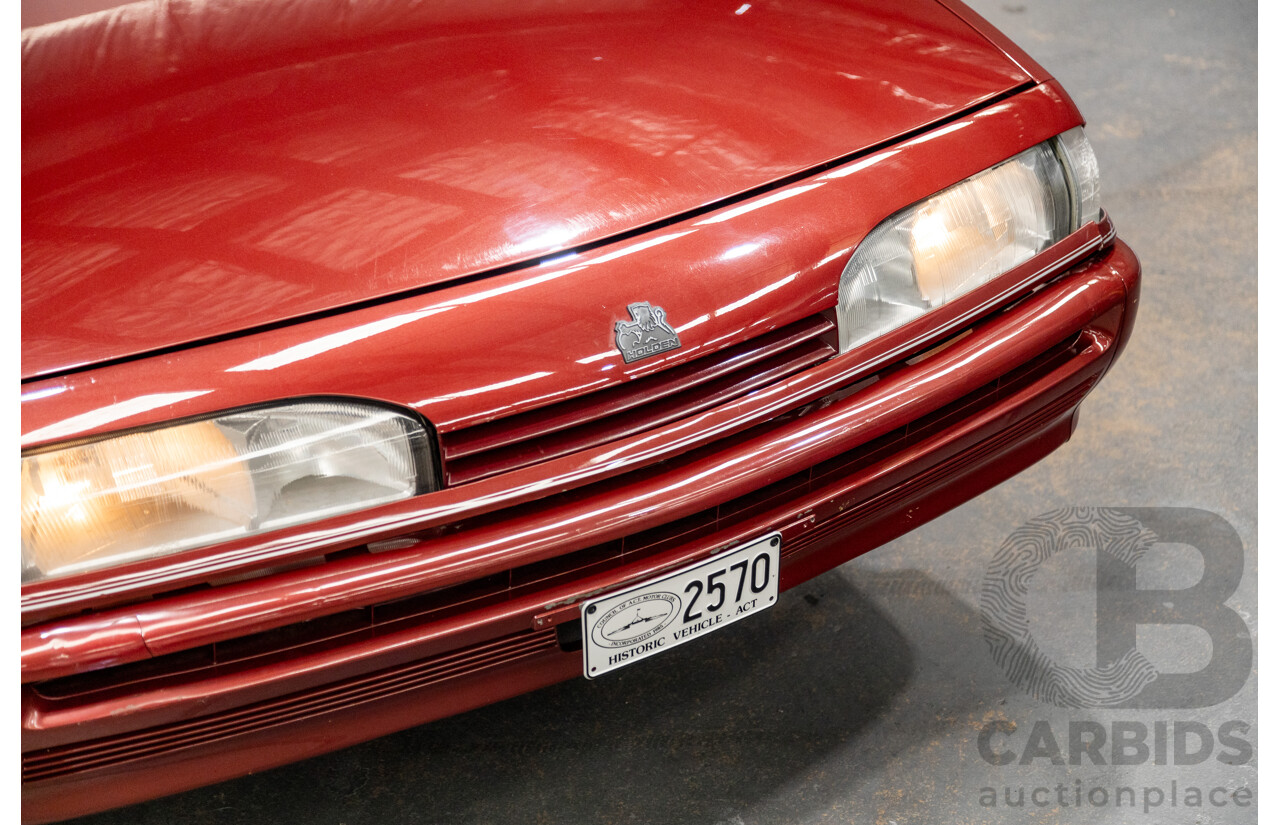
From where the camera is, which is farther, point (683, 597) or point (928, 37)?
point (928, 37)

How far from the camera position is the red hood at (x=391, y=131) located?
1.40 metres

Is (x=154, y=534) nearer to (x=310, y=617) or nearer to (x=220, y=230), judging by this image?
(x=310, y=617)

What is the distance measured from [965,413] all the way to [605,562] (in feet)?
2.04

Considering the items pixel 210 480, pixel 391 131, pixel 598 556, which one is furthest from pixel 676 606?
pixel 391 131

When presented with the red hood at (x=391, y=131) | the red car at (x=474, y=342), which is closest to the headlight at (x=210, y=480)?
the red car at (x=474, y=342)

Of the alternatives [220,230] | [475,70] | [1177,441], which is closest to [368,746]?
[220,230]

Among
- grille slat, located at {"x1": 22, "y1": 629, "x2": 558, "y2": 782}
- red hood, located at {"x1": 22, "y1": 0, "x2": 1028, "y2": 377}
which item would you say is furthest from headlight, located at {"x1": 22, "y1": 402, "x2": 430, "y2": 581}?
grille slat, located at {"x1": 22, "y1": 629, "x2": 558, "y2": 782}

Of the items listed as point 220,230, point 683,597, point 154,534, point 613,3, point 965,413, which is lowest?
point 683,597

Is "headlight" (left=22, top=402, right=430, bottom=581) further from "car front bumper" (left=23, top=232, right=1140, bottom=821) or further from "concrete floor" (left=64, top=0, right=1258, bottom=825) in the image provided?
"concrete floor" (left=64, top=0, right=1258, bottom=825)

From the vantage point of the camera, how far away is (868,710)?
204 cm

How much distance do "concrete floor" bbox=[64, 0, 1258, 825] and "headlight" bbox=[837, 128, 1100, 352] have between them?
2.58ft

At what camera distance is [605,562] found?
1480 mm

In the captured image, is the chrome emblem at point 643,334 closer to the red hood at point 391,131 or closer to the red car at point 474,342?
the red car at point 474,342

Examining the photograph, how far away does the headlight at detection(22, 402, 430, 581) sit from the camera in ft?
4.21
